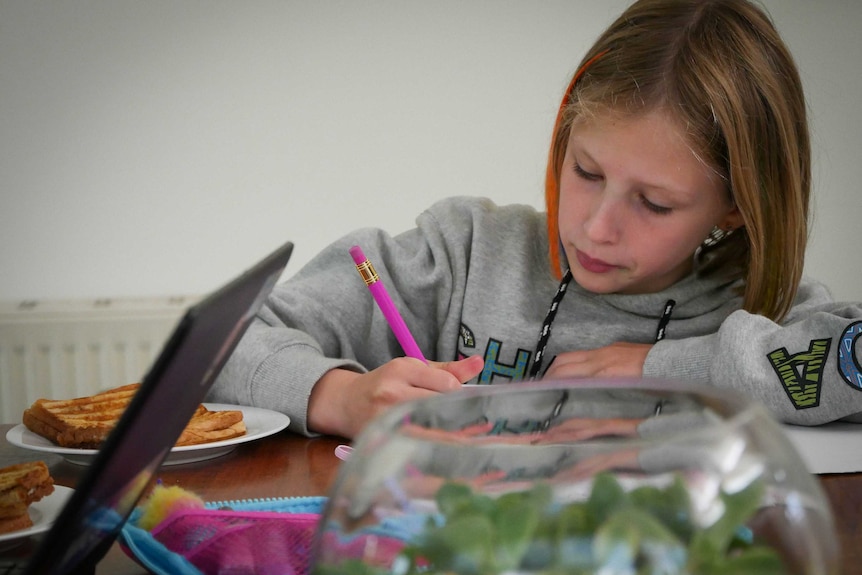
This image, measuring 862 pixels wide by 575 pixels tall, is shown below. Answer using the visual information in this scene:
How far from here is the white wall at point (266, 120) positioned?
181 centimetres

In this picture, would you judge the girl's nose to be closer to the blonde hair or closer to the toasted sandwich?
the blonde hair

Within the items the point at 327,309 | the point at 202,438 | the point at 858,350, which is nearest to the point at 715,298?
the point at 858,350

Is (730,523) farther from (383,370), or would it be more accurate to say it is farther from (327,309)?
(327,309)

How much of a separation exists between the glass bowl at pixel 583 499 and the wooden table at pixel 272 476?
0.24 metres

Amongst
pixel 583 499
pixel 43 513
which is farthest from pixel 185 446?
pixel 583 499

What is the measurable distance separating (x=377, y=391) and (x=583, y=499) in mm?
522

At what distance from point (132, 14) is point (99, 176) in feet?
1.07

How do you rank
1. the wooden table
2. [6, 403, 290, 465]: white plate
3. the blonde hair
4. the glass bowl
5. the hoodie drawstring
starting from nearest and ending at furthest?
the glass bowl < the wooden table < [6, 403, 290, 465]: white plate < the blonde hair < the hoodie drawstring

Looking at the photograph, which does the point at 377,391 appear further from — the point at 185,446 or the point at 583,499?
the point at 583,499

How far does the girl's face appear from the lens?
35.3 inches

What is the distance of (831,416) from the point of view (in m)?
0.81

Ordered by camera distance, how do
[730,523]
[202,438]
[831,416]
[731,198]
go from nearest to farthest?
[730,523], [202,438], [831,416], [731,198]

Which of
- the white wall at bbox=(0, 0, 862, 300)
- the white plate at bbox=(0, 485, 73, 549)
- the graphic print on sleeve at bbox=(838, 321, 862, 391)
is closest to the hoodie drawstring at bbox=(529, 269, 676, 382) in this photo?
the graphic print on sleeve at bbox=(838, 321, 862, 391)

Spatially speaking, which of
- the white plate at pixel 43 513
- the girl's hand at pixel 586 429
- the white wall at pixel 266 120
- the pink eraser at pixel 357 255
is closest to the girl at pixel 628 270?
the pink eraser at pixel 357 255
